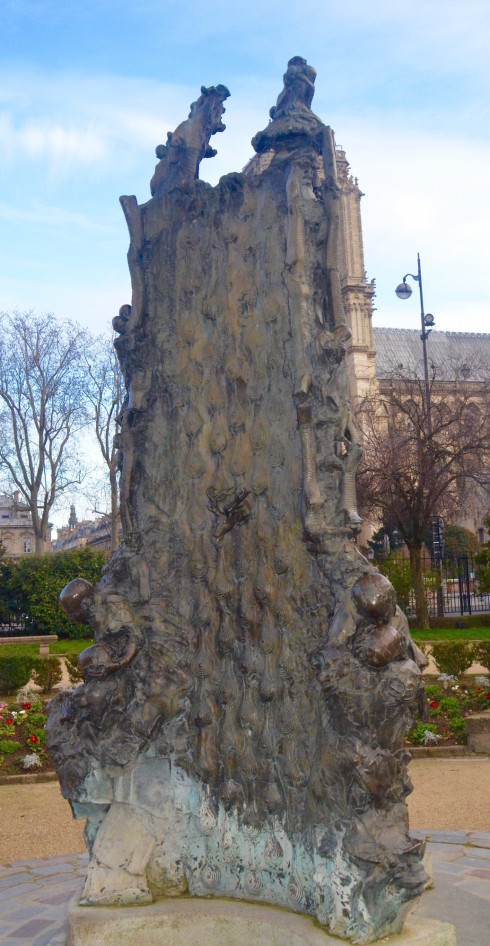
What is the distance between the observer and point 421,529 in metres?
25.3

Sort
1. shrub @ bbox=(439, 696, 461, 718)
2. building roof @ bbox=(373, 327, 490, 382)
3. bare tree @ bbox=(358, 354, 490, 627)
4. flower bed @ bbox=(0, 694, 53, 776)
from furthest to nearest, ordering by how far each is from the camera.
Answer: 1. building roof @ bbox=(373, 327, 490, 382)
2. bare tree @ bbox=(358, 354, 490, 627)
3. shrub @ bbox=(439, 696, 461, 718)
4. flower bed @ bbox=(0, 694, 53, 776)

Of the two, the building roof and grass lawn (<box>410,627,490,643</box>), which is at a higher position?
the building roof

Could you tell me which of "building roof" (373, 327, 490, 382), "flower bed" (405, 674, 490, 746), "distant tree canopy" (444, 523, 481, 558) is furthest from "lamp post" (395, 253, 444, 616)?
"building roof" (373, 327, 490, 382)

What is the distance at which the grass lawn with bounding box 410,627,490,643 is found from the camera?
20.8 m

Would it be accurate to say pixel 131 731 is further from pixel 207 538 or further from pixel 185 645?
pixel 207 538

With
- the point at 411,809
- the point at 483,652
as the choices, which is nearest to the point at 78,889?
the point at 411,809

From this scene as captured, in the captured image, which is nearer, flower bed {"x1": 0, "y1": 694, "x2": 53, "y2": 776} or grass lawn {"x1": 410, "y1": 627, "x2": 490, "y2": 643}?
flower bed {"x1": 0, "y1": 694, "x2": 53, "y2": 776}

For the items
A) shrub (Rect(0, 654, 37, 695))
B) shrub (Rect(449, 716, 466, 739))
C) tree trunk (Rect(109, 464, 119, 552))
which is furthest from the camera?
tree trunk (Rect(109, 464, 119, 552))

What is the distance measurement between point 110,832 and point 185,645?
3.41 feet

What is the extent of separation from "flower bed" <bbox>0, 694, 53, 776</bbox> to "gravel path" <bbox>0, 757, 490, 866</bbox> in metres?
0.31

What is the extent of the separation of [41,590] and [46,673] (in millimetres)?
10883

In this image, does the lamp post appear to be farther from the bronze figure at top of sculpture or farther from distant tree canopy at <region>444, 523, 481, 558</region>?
the bronze figure at top of sculpture

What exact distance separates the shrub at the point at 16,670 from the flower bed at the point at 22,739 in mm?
2440

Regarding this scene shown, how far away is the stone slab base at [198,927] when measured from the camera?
4301 mm
